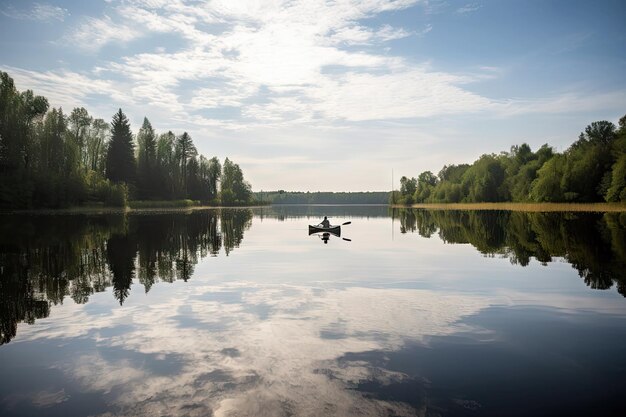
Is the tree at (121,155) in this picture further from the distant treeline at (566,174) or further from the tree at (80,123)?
the distant treeline at (566,174)

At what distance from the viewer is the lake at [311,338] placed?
7105 mm

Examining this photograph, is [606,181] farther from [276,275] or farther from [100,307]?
[100,307]

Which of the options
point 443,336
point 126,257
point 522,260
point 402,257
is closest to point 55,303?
point 126,257

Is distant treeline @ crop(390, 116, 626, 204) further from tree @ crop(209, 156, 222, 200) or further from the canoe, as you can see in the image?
tree @ crop(209, 156, 222, 200)

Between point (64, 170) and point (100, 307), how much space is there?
253ft

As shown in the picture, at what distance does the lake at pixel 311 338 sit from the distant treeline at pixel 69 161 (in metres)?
58.9

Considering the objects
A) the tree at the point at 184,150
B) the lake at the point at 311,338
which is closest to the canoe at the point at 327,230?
the lake at the point at 311,338

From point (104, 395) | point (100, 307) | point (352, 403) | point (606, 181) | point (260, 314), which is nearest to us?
point (352, 403)

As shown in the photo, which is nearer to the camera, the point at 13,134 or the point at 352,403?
the point at 352,403

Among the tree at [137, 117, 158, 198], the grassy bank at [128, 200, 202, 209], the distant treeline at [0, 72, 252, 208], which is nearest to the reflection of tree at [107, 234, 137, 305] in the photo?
the distant treeline at [0, 72, 252, 208]

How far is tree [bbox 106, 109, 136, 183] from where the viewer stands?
330ft

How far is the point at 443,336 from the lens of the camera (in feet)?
34.3

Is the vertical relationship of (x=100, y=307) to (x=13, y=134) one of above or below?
below

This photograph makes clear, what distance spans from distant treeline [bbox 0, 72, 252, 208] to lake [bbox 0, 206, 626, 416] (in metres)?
58.9
